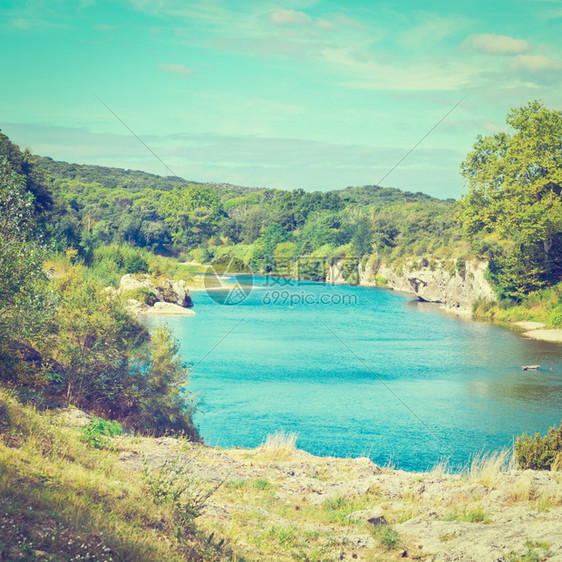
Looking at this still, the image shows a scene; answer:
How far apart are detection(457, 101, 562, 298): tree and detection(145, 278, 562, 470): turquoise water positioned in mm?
9721

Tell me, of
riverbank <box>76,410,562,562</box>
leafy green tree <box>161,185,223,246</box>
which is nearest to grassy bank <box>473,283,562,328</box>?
riverbank <box>76,410,562,562</box>

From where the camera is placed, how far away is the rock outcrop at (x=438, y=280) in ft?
224

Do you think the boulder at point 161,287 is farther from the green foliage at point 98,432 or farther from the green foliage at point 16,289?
the green foliage at point 98,432

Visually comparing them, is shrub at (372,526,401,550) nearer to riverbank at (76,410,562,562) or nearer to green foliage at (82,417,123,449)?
riverbank at (76,410,562,562)

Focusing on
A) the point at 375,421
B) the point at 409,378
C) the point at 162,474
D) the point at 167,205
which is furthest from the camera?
the point at 167,205

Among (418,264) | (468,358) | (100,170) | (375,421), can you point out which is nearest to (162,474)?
(375,421)

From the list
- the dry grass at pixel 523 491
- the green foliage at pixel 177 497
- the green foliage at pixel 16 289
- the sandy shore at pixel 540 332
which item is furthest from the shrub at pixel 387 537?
the sandy shore at pixel 540 332

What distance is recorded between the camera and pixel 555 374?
124ft

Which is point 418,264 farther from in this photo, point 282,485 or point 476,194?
point 282,485

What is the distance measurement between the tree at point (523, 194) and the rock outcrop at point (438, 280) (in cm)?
351

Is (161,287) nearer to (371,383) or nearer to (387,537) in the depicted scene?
(371,383)

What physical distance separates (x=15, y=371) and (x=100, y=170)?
19467 centimetres
